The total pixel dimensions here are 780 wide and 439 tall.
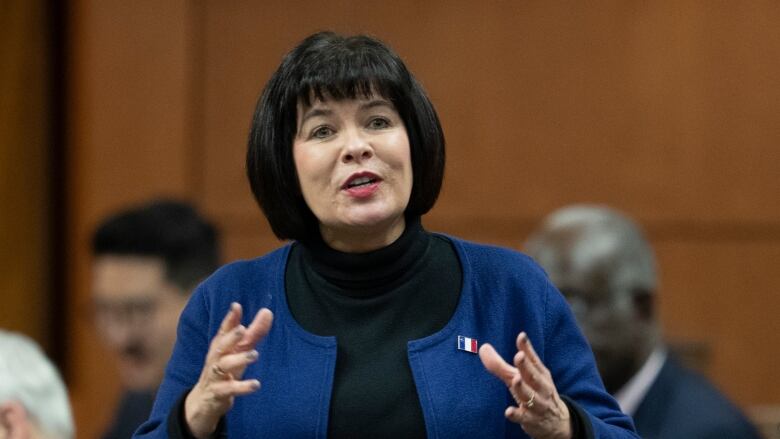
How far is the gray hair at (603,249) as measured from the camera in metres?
3.86

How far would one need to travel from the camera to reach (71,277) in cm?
582

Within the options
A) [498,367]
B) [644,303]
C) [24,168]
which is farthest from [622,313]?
[24,168]

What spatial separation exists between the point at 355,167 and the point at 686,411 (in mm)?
1706

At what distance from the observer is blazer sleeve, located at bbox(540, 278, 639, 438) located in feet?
6.82

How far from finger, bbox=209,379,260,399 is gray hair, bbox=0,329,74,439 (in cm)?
102

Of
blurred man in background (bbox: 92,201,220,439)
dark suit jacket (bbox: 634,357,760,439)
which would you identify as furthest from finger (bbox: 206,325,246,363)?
blurred man in background (bbox: 92,201,220,439)

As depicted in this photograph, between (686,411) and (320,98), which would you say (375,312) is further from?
(686,411)

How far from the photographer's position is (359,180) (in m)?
2.06

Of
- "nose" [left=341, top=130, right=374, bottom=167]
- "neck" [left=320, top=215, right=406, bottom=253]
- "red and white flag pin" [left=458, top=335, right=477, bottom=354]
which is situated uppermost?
"nose" [left=341, top=130, right=374, bottom=167]

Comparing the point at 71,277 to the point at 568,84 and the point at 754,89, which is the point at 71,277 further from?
the point at 754,89

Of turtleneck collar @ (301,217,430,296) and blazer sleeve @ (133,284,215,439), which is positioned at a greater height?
turtleneck collar @ (301,217,430,296)

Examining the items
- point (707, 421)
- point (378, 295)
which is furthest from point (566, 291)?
point (378, 295)

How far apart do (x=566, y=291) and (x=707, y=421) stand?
551 millimetres

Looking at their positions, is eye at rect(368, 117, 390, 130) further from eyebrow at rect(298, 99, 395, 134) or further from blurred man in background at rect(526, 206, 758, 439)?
blurred man in background at rect(526, 206, 758, 439)
